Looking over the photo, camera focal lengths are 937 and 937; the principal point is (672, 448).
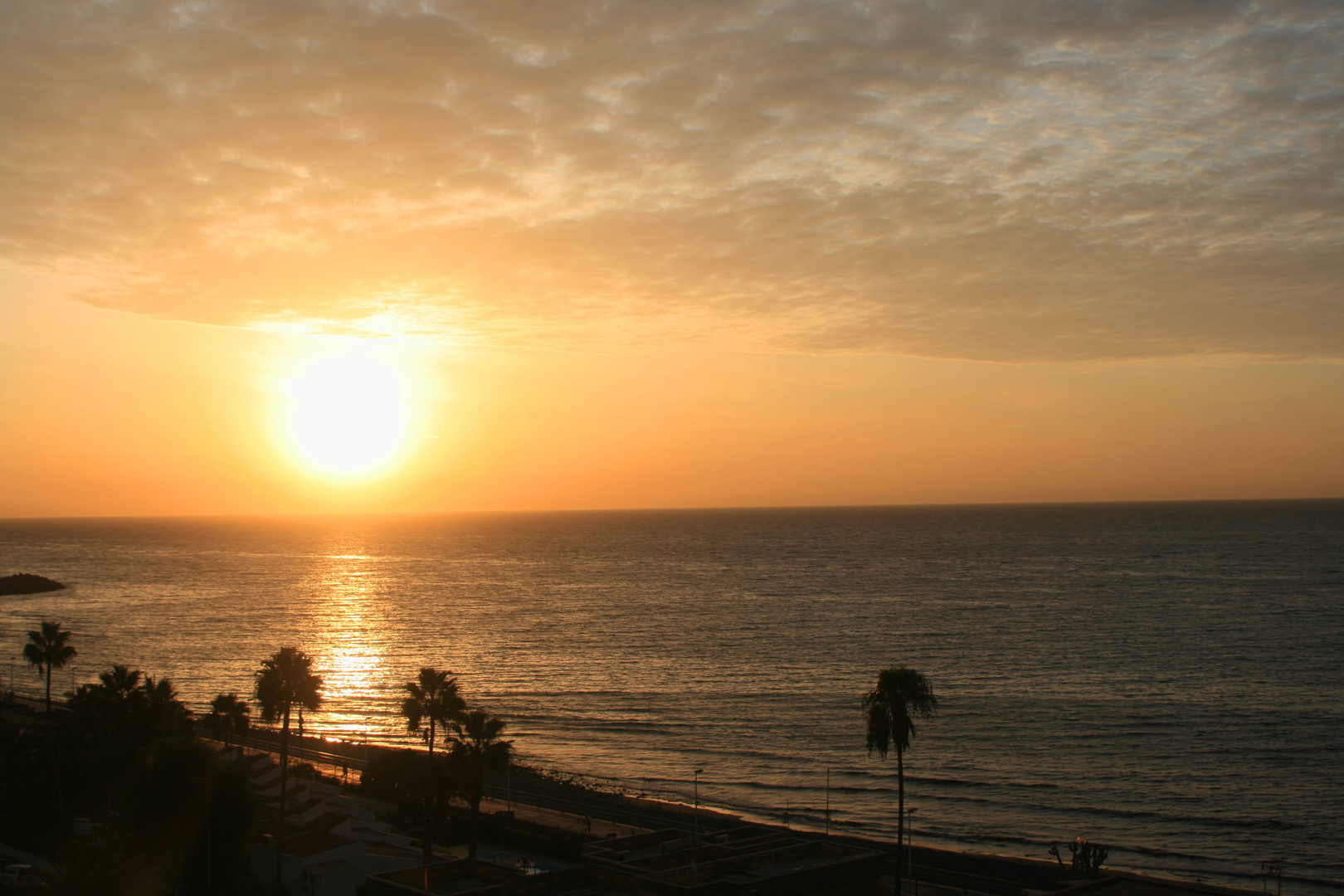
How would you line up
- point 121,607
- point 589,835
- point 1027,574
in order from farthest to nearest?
1. point 1027,574
2. point 121,607
3. point 589,835

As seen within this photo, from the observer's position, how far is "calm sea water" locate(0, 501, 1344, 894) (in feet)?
172

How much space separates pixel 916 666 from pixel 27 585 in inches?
6600

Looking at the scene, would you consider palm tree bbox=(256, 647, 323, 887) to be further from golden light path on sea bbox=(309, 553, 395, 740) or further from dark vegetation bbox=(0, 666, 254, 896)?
golden light path on sea bbox=(309, 553, 395, 740)

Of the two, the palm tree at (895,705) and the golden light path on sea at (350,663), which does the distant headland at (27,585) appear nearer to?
the golden light path on sea at (350,663)

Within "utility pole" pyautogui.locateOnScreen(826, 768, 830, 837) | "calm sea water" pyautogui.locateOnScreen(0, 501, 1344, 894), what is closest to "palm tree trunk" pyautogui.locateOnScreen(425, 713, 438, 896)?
"utility pole" pyautogui.locateOnScreen(826, 768, 830, 837)

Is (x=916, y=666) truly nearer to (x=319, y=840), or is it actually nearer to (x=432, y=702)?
(x=432, y=702)

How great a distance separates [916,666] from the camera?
92438 millimetres

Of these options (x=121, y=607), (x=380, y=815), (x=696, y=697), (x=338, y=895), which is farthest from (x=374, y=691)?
(x=121, y=607)

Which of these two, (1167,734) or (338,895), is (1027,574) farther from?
(338,895)

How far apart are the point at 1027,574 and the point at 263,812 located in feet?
524

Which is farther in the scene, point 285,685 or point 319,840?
point 285,685

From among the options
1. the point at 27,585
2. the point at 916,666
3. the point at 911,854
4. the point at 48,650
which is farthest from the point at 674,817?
the point at 27,585

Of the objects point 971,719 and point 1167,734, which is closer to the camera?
point 1167,734

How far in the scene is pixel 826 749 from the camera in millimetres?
64812
